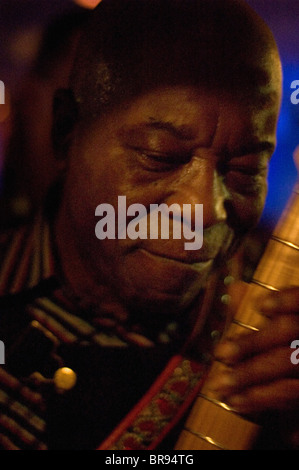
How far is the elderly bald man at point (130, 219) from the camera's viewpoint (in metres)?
0.97

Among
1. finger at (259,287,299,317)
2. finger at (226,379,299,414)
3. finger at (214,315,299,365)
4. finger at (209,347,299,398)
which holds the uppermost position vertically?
finger at (259,287,299,317)

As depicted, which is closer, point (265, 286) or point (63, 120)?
point (265, 286)

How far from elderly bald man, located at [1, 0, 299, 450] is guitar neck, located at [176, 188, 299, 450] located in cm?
14

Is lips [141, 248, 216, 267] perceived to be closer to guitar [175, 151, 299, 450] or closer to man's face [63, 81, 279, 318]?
man's face [63, 81, 279, 318]

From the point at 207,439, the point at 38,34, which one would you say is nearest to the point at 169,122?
the point at 38,34

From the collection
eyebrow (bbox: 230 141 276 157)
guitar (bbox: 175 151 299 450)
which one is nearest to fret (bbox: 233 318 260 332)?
guitar (bbox: 175 151 299 450)

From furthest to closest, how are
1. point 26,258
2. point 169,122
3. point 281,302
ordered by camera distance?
point 26,258, point 169,122, point 281,302

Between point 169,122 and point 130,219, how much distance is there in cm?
20

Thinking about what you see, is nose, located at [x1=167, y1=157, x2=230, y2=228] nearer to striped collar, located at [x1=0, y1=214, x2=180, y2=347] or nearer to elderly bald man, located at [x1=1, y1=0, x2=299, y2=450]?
elderly bald man, located at [x1=1, y1=0, x2=299, y2=450]

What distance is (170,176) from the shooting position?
0.99 meters

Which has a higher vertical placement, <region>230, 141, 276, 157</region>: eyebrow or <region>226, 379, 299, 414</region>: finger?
<region>230, 141, 276, 157</region>: eyebrow

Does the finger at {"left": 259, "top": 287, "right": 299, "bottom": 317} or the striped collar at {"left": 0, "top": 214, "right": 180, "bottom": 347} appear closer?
the finger at {"left": 259, "top": 287, "right": 299, "bottom": 317}

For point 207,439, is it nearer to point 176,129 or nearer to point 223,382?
point 223,382

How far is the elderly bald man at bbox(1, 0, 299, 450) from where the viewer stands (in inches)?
38.3
